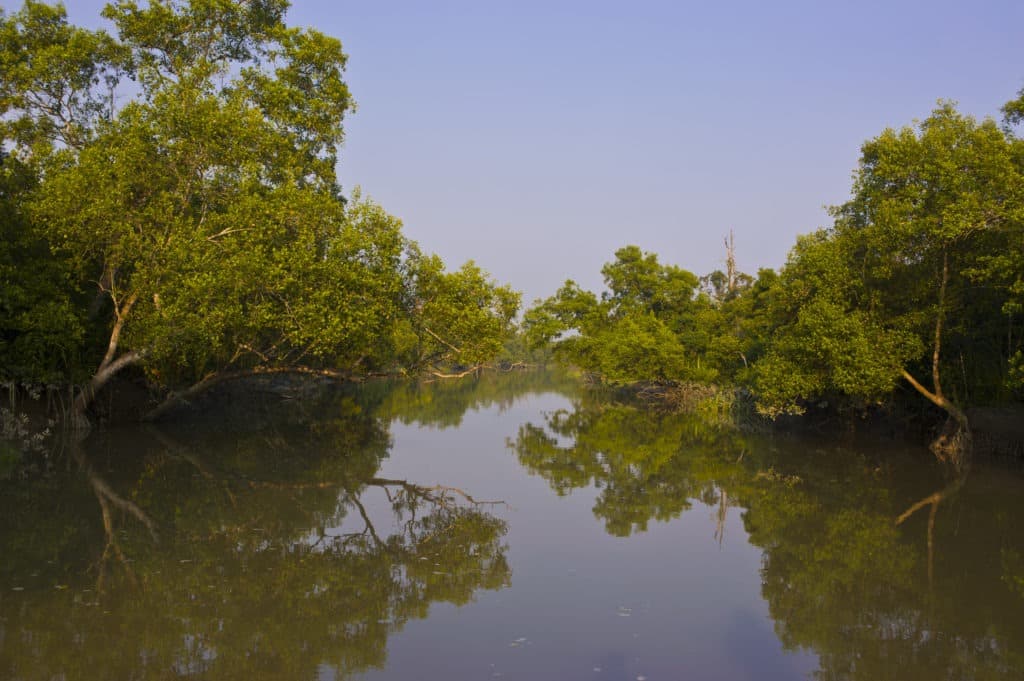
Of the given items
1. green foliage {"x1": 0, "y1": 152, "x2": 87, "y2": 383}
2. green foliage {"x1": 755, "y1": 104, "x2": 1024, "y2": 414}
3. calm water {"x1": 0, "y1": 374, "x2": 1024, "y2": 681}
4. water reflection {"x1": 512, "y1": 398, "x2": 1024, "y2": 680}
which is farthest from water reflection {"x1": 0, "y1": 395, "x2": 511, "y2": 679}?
green foliage {"x1": 755, "y1": 104, "x2": 1024, "y2": 414}

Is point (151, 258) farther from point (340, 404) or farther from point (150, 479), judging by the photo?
point (340, 404)

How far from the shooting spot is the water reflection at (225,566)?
7672 millimetres

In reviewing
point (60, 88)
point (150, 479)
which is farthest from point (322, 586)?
point (60, 88)

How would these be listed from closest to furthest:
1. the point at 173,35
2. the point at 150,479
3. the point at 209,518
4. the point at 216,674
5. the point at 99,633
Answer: the point at 216,674 < the point at 99,633 < the point at 209,518 < the point at 150,479 < the point at 173,35

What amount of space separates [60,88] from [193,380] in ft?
37.9

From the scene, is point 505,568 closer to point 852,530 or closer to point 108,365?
point 852,530

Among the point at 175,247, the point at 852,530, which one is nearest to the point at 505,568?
the point at 852,530

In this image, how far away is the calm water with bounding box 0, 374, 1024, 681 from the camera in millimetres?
7797

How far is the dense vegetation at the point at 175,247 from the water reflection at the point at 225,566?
16.7 ft

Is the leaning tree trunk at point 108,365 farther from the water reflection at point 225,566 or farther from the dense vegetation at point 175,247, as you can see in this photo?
the water reflection at point 225,566

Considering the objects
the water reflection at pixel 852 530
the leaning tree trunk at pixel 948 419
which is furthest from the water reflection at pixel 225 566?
the leaning tree trunk at pixel 948 419

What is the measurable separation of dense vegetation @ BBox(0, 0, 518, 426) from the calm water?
12.7 feet

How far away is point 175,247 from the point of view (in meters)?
22.0

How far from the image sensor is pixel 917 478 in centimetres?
1959
